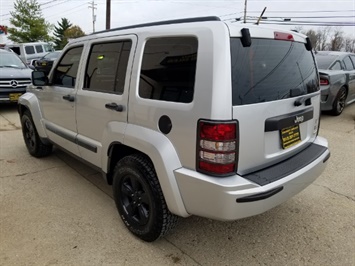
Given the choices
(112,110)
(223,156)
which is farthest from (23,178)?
(223,156)

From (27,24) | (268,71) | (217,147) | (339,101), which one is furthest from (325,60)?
(27,24)

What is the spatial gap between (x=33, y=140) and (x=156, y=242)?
3.00 m

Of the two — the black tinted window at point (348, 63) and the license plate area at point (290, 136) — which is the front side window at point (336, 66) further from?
Answer: the license plate area at point (290, 136)

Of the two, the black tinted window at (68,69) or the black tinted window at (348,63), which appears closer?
the black tinted window at (68,69)

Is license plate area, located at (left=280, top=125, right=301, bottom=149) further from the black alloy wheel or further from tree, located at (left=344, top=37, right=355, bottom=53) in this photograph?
tree, located at (left=344, top=37, right=355, bottom=53)

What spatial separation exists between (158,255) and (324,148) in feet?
6.13

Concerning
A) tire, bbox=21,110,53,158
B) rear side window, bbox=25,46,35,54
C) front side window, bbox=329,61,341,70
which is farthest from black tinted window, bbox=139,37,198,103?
rear side window, bbox=25,46,35,54

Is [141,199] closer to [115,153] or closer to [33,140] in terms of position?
[115,153]

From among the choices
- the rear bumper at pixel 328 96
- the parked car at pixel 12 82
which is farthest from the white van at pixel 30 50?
the rear bumper at pixel 328 96

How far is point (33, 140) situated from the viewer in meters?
4.66

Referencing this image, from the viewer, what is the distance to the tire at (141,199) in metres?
→ 2.43

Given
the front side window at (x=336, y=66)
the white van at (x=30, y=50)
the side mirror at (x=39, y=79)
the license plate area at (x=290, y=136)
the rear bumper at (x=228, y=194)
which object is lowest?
the rear bumper at (x=228, y=194)

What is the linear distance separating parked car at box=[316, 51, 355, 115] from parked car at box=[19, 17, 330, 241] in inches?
176

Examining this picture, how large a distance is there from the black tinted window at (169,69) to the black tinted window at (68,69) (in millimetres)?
1308
